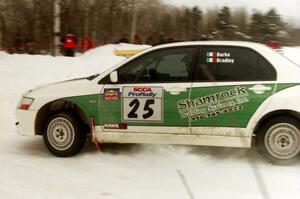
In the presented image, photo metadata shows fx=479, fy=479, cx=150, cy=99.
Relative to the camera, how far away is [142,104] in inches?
244

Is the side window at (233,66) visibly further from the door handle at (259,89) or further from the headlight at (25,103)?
the headlight at (25,103)

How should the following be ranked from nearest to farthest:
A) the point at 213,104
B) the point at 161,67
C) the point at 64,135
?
1. the point at 213,104
2. the point at 161,67
3. the point at 64,135

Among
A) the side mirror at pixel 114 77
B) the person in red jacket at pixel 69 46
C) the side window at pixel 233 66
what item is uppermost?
the person in red jacket at pixel 69 46

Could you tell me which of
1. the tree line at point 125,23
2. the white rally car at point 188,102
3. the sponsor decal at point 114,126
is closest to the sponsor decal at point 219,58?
the white rally car at point 188,102

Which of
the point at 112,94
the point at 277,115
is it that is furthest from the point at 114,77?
the point at 277,115

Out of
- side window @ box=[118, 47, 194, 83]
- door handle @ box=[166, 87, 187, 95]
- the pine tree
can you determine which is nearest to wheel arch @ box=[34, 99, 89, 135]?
side window @ box=[118, 47, 194, 83]

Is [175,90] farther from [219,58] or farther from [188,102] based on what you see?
A: [219,58]

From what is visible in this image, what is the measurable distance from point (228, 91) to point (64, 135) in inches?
91.1

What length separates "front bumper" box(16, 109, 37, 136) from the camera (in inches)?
263

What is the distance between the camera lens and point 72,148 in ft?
21.4

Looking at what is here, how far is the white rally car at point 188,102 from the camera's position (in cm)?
591

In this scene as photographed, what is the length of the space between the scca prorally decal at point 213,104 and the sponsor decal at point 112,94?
828mm

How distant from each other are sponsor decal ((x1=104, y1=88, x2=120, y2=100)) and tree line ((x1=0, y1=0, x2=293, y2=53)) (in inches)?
343

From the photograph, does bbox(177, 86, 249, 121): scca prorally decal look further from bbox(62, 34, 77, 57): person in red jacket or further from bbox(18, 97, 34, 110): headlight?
bbox(62, 34, 77, 57): person in red jacket
